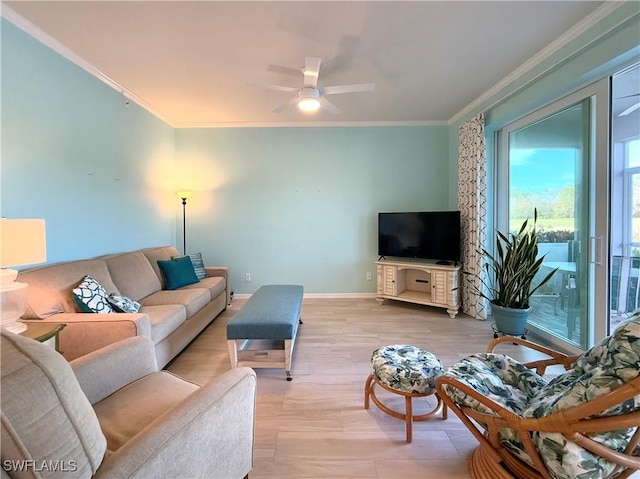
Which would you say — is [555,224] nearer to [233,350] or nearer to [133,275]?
[233,350]

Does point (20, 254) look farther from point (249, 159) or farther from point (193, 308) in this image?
point (249, 159)

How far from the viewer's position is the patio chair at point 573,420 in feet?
3.01

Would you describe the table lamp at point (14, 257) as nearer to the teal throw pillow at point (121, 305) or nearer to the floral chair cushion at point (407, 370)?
the teal throw pillow at point (121, 305)

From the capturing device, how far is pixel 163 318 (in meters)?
2.26

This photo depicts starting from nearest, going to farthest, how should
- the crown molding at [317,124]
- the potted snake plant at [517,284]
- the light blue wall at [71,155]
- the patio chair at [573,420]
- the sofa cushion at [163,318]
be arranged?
the patio chair at [573,420], the light blue wall at [71,155], the sofa cushion at [163,318], the potted snake plant at [517,284], the crown molding at [317,124]

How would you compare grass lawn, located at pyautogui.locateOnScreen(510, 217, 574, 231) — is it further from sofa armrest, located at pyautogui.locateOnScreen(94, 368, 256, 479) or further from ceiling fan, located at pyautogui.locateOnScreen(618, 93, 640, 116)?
sofa armrest, located at pyautogui.locateOnScreen(94, 368, 256, 479)

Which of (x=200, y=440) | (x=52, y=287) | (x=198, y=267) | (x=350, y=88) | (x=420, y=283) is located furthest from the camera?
(x=420, y=283)

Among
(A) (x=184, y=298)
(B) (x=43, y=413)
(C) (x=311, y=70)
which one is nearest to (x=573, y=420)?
(B) (x=43, y=413)

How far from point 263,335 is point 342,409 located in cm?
77

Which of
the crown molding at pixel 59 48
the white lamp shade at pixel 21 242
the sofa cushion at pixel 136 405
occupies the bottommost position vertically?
the sofa cushion at pixel 136 405

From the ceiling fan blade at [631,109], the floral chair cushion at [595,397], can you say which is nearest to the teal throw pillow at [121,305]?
the floral chair cushion at [595,397]

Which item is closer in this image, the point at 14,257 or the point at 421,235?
the point at 14,257

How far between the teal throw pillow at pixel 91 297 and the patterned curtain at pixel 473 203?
3866 millimetres

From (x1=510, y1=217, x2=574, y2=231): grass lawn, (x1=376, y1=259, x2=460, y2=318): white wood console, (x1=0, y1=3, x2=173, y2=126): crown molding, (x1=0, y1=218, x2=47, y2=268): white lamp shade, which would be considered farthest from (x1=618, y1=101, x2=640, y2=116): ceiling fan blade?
(x1=0, y1=3, x2=173, y2=126): crown molding
